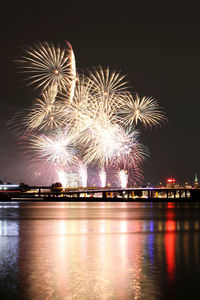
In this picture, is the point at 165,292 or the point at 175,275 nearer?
the point at 165,292

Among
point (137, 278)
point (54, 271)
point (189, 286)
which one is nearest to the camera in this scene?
→ point (189, 286)

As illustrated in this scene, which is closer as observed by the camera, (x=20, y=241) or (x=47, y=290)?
(x=47, y=290)

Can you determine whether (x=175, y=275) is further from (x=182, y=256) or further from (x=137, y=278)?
(x=182, y=256)

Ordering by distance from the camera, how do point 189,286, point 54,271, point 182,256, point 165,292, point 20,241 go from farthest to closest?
point 20,241 < point 182,256 < point 54,271 < point 189,286 < point 165,292

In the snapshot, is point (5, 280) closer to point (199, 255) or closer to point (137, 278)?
point (137, 278)

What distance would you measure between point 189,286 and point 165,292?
1285 millimetres

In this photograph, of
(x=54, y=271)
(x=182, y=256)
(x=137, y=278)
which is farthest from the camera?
(x=182, y=256)

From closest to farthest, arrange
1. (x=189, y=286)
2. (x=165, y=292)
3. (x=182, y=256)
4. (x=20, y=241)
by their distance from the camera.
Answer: (x=165, y=292) → (x=189, y=286) → (x=182, y=256) → (x=20, y=241)

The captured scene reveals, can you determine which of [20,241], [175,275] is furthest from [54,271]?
[20,241]

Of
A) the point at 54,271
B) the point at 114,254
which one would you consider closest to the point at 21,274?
the point at 54,271

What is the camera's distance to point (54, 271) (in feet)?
55.4

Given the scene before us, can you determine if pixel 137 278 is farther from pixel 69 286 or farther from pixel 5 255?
pixel 5 255

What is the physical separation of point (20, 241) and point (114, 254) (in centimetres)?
793

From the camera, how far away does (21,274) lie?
54.2ft
